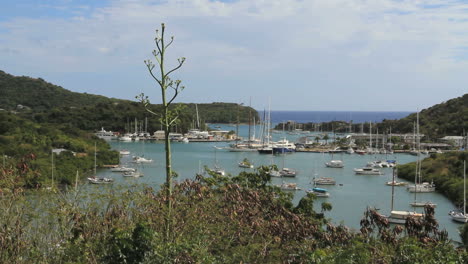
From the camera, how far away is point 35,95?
213 feet

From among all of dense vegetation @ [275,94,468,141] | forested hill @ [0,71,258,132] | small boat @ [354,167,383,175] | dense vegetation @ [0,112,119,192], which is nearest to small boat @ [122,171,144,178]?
dense vegetation @ [0,112,119,192]

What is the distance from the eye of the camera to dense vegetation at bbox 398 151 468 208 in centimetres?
2098

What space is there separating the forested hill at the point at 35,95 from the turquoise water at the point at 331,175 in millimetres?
21125

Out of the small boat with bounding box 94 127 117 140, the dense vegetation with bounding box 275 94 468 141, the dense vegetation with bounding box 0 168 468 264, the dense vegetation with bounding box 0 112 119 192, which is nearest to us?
the dense vegetation with bounding box 0 168 468 264

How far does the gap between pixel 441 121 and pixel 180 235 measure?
165 feet

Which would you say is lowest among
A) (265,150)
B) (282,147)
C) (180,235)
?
(265,150)

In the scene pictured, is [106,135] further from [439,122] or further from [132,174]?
[439,122]

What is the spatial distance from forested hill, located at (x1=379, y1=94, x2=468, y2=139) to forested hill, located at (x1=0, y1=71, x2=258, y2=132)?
17.3 metres

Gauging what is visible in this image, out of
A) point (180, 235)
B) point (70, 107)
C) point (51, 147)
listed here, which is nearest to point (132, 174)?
point (51, 147)

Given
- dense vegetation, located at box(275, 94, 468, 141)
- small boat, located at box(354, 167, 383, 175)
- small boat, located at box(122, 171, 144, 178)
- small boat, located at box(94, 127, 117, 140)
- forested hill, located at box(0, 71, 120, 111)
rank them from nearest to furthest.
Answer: small boat, located at box(122, 171, 144, 178) → small boat, located at box(354, 167, 383, 175) → dense vegetation, located at box(275, 94, 468, 141) → small boat, located at box(94, 127, 117, 140) → forested hill, located at box(0, 71, 120, 111)

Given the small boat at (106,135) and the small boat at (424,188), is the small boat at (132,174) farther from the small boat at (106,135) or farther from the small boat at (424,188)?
the small boat at (106,135)

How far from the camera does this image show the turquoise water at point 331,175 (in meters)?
18.0

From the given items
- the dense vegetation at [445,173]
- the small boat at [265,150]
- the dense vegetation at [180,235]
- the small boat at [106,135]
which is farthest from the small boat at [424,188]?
the small boat at [106,135]

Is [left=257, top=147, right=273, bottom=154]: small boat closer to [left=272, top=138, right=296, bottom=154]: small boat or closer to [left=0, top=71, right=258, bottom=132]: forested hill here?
[left=272, top=138, right=296, bottom=154]: small boat
